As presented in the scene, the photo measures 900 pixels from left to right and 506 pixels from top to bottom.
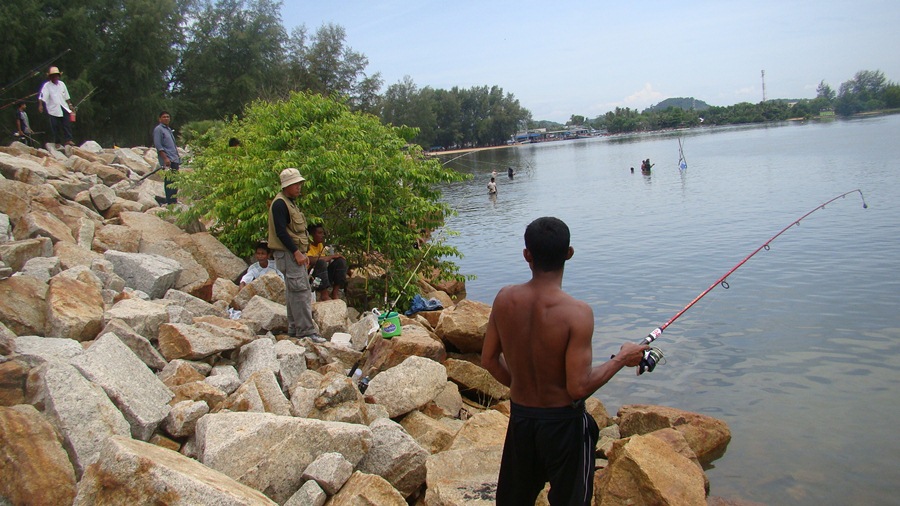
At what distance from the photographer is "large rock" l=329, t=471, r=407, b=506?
4395 mm

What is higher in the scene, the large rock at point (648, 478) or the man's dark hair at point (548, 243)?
the man's dark hair at point (548, 243)

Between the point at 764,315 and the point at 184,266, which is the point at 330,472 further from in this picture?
the point at 764,315

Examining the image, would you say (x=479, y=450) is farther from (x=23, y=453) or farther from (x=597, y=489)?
(x=23, y=453)

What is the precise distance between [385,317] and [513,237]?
46.4 ft

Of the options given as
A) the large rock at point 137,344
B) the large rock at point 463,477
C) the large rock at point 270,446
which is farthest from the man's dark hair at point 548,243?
the large rock at point 137,344

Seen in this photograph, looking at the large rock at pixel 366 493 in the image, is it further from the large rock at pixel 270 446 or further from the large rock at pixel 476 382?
the large rock at pixel 476 382

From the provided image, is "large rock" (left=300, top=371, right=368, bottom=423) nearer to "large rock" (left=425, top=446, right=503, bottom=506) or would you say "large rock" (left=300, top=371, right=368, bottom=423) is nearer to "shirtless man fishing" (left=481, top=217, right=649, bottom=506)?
"large rock" (left=425, top=446, right=503, bottom=506)

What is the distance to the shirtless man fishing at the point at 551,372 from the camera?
11.2 ft

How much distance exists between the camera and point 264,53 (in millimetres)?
50500

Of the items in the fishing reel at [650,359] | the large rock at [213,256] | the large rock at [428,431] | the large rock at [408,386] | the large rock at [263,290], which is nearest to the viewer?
the fishing reel at [650,359]

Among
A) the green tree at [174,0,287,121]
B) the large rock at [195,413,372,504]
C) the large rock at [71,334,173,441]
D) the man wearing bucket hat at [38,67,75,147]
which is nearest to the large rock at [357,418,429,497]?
the large rock at [195,413,372,504]

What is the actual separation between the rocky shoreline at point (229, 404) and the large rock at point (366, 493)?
10 millimetres

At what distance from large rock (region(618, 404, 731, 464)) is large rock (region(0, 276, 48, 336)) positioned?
226 inches

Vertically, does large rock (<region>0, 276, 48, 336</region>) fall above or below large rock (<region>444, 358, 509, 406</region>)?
above
